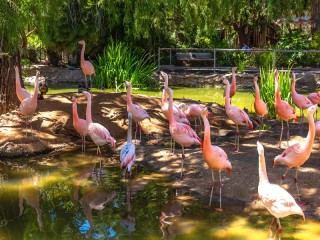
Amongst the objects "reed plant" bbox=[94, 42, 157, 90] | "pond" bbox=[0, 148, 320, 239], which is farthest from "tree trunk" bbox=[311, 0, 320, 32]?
"pond" bbox=[0, 148, 320, 239]

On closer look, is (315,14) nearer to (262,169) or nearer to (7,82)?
(7,82)

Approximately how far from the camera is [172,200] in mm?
6098

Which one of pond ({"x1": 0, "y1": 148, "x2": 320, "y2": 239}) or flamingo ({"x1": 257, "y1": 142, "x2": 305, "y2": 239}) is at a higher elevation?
flamingo ({"x1": 257, "y1": 142, "x2": 305, "y2": 239})

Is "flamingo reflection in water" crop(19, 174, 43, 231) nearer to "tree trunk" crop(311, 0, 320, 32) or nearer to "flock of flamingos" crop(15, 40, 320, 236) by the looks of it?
"flock of flamingos" crop(15, 40, 320, 236)

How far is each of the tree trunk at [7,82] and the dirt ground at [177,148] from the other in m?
0.42

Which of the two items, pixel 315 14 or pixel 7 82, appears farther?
pixel 315 14

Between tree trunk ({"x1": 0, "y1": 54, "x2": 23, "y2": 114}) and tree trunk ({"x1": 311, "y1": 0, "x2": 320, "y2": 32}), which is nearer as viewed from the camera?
tree trunk ({"x1": 0, "y1": 54, "x2": 23, "y2": 114})

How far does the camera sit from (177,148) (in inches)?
332

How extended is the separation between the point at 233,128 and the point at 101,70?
6.83 m

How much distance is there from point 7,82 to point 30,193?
167 inches

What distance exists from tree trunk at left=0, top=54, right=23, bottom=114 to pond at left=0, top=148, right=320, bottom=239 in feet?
9.58

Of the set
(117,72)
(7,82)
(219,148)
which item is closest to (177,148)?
(219,148)

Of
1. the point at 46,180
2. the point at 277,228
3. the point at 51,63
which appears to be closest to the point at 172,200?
the point at 277,228

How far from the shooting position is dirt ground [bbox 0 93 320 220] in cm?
627
